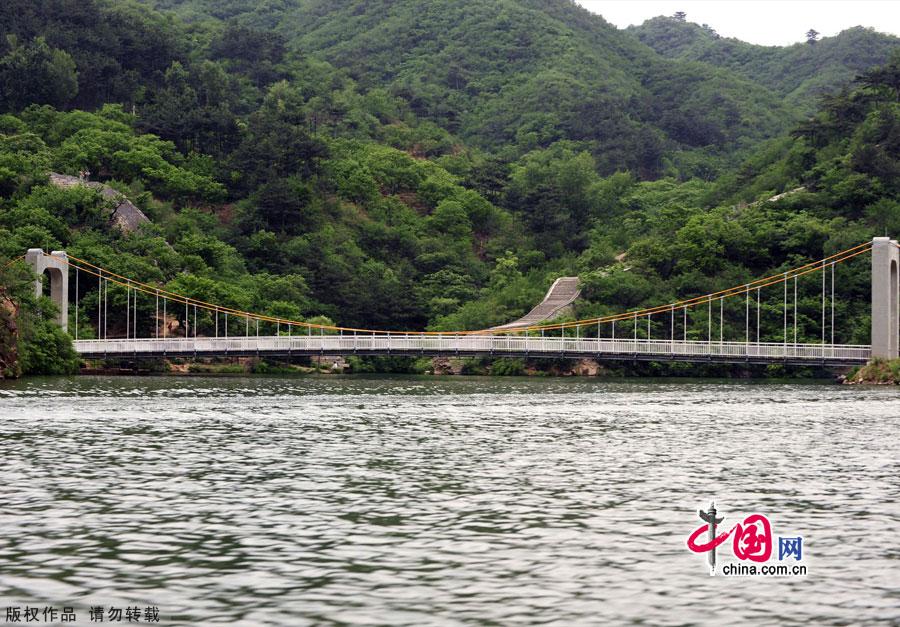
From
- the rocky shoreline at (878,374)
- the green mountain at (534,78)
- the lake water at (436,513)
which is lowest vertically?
the lake water at (436,513)

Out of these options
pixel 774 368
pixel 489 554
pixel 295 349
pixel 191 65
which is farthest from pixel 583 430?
pixel 191 65

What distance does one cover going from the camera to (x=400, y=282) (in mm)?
87688

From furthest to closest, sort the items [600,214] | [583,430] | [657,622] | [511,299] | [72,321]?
1. [600,214]
2. [511,299]
3. [72,321]
4. [583,430]
5. [657,622]

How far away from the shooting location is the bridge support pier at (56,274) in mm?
63597

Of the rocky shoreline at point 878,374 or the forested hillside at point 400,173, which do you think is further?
the forested hillside at point 400,173

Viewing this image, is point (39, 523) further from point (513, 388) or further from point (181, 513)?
point (513, 388)

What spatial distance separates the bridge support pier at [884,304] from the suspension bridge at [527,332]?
0.16 feet

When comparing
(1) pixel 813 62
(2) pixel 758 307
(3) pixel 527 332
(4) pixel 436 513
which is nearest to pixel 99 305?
(3) pixel 527 332

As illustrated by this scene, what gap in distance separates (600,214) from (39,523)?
94.2 meters

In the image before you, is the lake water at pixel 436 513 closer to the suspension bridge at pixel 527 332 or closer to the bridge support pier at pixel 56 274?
the suspension bridge at pixel 527 332

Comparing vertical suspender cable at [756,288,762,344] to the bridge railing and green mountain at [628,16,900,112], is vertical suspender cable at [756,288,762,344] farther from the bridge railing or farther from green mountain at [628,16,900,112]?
green mountain at [628,16,900,112]

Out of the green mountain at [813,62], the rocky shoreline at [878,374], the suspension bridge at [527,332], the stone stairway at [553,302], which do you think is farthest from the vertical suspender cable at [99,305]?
the green mountain at [813,62]

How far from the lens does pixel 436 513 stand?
19.7m

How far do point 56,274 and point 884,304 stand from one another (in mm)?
41477
